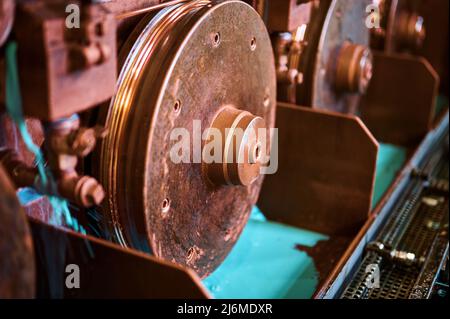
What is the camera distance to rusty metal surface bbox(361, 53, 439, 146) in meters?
2.87

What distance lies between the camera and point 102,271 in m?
1.11

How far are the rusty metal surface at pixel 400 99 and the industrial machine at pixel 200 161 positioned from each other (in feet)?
0.74

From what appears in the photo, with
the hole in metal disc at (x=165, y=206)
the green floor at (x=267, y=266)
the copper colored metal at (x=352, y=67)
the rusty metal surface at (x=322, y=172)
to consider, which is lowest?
the green floor at (x=267, y=266)

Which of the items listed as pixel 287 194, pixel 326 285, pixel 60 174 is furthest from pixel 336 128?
pixel 60 174

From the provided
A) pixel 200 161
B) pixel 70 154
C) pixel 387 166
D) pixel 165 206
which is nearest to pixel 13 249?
pixel 70 154

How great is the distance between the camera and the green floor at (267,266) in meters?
1.82

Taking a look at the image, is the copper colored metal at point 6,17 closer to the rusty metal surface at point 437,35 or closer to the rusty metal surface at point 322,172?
the rusty metal surface at point 322,172

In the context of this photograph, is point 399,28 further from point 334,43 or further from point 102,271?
point 102,271

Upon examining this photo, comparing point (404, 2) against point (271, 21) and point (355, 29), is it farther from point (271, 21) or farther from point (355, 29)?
point (271, 21)

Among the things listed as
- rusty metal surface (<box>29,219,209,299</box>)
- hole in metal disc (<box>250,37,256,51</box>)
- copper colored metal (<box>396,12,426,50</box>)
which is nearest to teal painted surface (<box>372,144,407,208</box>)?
copper colored metal (<box>396,12,426,50</box>)

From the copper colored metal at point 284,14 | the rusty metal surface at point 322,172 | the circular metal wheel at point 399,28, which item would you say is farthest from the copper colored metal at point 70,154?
the circular metal wheel at point 399,28

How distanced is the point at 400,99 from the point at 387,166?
38 centimetres

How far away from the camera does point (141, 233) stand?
1.29 meters

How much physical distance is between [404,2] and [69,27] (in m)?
2.56
